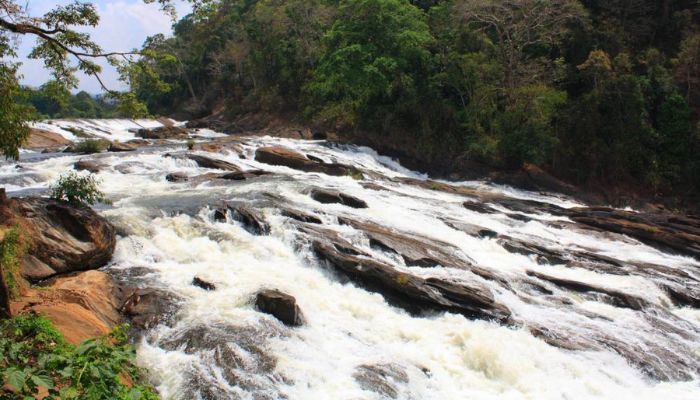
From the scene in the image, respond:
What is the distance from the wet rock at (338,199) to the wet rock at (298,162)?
5.77 meters

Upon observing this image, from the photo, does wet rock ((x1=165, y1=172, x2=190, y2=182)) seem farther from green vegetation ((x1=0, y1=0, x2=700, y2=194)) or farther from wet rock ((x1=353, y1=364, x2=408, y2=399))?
wet rock ((x1=353, y1=364, x2=408, y2=399))

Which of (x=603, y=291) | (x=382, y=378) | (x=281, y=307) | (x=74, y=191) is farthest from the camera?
(x=603, y=291)

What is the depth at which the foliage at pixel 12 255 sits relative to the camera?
7448mm

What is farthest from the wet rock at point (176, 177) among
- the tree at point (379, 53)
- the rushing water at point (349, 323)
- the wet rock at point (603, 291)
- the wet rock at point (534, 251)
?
the tree at point (379, 53)

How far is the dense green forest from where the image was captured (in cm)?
2548

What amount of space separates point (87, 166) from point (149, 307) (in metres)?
11.7

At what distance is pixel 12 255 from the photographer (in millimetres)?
8078

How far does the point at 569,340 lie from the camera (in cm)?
926

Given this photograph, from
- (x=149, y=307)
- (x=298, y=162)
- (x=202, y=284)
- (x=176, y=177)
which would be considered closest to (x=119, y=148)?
(x=176, y=177)

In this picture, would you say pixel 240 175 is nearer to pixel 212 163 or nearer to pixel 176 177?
pixel 176 177

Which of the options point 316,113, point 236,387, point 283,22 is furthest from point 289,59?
point 236,387

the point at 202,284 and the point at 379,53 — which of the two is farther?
the point at 379,53

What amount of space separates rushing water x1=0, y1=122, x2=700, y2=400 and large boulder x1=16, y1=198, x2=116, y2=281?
0.51m

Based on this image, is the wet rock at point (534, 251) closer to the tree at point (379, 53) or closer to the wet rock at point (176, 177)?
the wet rock at point (176, 177)
